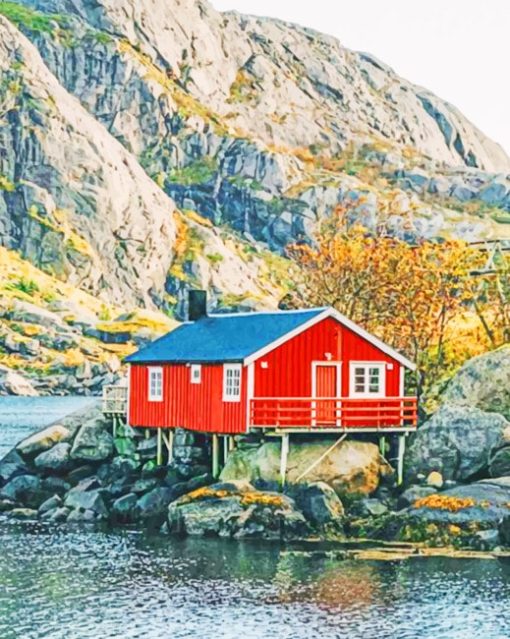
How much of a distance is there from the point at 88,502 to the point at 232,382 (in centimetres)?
846

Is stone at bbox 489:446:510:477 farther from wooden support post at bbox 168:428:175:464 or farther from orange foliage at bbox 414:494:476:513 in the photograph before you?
wooden support post at bbox 168:428:175:464

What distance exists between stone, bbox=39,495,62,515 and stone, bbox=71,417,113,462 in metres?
3.95

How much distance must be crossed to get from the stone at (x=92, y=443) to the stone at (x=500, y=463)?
19.5 metres

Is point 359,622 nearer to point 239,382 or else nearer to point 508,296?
point 239,382

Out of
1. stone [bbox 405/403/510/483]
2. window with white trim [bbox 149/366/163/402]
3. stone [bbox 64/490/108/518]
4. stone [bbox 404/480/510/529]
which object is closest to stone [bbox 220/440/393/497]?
stone [bbox 405/403/510/483]

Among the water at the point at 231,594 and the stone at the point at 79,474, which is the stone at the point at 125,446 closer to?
the stone at the point at 79,474

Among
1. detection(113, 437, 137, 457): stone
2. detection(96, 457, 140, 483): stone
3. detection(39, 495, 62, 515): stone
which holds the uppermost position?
detection(113, 437, 137, 457): stone

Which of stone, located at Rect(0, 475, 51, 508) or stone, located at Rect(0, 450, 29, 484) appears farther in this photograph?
stone, located at Rect(0, 450, 29, 484)

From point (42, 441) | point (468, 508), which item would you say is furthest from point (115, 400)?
point (468, 508)

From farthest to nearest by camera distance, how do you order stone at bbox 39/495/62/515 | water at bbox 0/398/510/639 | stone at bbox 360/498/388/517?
stone at bbox 39/495/62/515
stone at bbox 360/498/388/517
water at bbox 0/398/510/639

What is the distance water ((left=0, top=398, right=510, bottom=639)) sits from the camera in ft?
125

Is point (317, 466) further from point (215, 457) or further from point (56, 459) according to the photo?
point (56, 459)

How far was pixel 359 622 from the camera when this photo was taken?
38875 millimetres

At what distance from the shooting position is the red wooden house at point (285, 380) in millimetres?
56938
